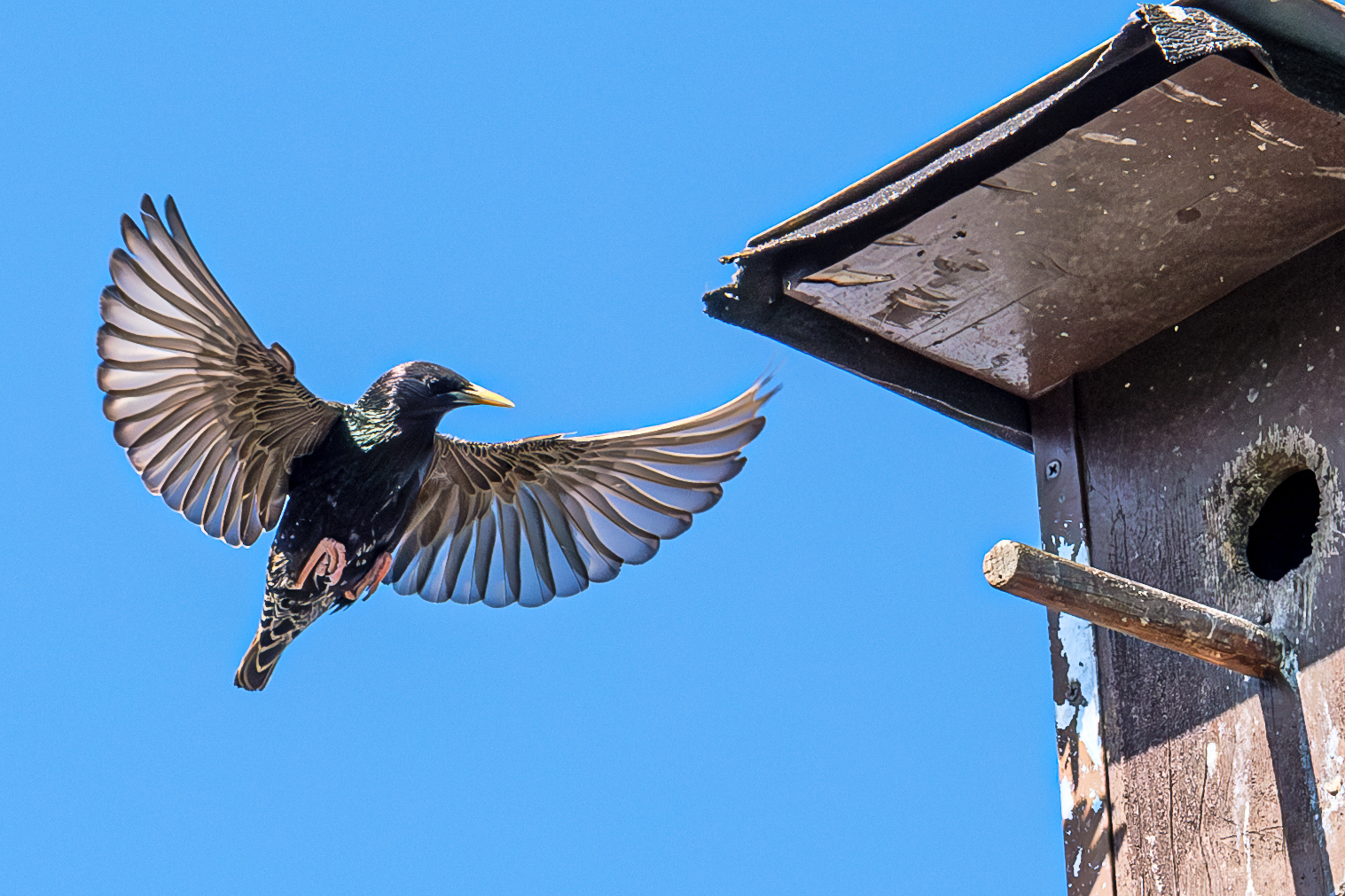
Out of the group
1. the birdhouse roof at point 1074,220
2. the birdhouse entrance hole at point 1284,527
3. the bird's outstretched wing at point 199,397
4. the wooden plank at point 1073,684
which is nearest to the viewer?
the birdhouse roof at point 1074,220

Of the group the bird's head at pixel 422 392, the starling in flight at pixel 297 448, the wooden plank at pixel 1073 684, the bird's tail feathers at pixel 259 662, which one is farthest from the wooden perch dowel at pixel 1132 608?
the bird's tail feathers at pixel 259 662

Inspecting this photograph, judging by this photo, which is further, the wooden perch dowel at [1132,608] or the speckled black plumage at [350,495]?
the speckled black plumage at [350,495]

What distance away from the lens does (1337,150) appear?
2.32m

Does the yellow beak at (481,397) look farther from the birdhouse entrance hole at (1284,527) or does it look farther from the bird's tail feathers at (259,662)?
the birdhouse entrance hole at (1284,527)

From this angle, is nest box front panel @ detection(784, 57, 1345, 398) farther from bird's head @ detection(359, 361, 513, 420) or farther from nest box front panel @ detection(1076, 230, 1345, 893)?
bird's head @ detection(359, 361, 513, 420)

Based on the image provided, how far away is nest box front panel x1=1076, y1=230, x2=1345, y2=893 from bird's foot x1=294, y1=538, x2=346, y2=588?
1364mm

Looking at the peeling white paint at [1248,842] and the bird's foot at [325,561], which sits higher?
→ the bird's foot at [325,561]

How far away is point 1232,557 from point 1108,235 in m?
0.52

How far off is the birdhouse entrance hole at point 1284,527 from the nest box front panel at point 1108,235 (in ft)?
1.08

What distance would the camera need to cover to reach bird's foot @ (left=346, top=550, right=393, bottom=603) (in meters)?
3.28

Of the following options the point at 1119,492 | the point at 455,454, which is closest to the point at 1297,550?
the point at 1119,492

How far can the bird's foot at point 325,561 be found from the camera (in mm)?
3133

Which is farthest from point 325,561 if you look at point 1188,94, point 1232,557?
point 1188,94

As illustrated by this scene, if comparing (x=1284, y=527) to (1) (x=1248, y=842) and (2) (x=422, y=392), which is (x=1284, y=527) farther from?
(2) (x=422, y=392)
